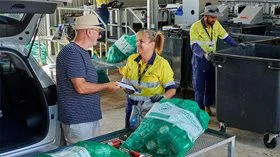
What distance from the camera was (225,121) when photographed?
15.5 feet

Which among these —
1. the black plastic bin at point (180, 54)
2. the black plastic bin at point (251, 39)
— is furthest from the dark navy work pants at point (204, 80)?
the black plastic bin at point (180, 54)

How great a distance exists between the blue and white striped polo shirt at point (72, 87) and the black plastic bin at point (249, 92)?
2060 millimetres

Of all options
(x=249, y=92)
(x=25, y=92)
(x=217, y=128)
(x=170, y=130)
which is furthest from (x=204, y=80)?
(x=170, y=130)

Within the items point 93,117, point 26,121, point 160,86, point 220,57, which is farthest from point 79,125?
point 220,57

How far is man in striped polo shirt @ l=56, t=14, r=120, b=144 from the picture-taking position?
2816 mm

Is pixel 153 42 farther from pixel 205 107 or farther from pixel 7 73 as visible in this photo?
pixel 205 107

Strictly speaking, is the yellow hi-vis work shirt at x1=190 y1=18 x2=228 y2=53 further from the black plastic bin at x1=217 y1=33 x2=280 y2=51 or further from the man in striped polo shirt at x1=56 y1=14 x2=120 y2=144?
the man in striped polo shirt at x1=56 y1=14 x2=120 y2=144

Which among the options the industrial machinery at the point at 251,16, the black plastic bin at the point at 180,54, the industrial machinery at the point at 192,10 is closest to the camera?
the black plastic bin at the point at 180,54

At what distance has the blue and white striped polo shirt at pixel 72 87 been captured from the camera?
2.81 m

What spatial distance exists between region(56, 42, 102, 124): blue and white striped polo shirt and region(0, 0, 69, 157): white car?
98mm

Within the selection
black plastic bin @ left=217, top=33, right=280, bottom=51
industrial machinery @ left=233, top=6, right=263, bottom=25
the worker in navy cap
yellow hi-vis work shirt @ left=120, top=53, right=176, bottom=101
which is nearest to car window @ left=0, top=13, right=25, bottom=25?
yellow hi-vis work shirt @ left=120, top=53, right=176, bottom=101

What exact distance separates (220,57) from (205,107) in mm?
1182

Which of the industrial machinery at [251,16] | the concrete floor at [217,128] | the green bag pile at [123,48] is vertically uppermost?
the industrial machinery at [251,16]

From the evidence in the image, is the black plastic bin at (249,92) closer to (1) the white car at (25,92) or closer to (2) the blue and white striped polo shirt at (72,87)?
(2) the blue and white striped polo shirt at (72,87)
